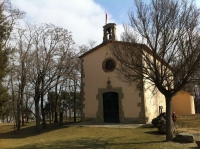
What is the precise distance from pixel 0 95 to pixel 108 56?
9603 millimetres

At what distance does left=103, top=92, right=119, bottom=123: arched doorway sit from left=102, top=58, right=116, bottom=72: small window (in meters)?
2.11

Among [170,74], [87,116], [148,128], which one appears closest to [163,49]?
[170,74]

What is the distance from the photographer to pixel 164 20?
36.4 ft

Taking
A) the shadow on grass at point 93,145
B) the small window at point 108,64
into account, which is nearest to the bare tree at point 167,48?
the shadow on grass at point 93,145

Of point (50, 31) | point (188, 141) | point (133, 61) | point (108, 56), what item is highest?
point (50, 31)

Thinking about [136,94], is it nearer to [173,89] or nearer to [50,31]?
[173,89]

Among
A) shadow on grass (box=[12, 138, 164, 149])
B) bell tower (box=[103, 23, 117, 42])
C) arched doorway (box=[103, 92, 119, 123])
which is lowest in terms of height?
shadow on grass (box=[12, 138, 164, 149])

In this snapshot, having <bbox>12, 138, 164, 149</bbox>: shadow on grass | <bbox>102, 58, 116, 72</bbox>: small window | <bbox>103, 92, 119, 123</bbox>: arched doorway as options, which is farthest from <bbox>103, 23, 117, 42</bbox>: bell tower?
<bbox>12, 138, 164, 149</bbox>: shadow on grass

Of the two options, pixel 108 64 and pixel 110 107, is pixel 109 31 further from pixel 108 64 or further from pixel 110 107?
pixel 110 107

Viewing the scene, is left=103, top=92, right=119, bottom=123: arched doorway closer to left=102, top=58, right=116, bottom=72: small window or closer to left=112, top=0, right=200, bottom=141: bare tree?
left=102, top=58, right=116, bottom=72: small window

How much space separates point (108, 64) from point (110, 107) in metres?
3.78

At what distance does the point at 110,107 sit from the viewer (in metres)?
19.7

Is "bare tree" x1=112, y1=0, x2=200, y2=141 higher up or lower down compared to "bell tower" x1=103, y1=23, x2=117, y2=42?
lower down

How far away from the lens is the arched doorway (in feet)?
63.7
